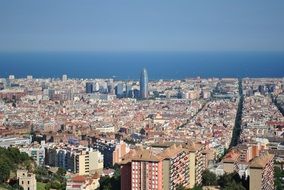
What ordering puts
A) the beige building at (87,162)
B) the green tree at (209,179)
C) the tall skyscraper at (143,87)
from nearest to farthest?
the green tree at (209,179)
the beige building at (87,162)
the tall skyscraper at (143,87)

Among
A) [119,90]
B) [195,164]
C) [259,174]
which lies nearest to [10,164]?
[195,164]

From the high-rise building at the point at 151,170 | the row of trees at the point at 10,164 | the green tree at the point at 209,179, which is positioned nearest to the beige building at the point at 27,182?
the row of trees at the point at 10,164

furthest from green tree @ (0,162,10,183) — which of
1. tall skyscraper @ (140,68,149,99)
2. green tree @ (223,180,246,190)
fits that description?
tall skyscraper @ (140,68,149,99)

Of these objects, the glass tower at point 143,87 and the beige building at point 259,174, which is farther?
the glass tower at point 143,87

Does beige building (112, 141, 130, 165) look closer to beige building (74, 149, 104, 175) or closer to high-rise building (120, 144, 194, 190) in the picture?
beige building (74, 149, 104, 175)

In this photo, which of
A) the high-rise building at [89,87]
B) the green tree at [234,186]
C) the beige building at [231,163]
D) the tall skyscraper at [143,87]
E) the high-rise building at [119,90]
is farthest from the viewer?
the high-rise building at [89,87]

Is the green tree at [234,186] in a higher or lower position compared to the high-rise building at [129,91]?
lower

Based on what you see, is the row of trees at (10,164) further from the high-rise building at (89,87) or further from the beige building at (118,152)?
the high-rise building at (89,87)

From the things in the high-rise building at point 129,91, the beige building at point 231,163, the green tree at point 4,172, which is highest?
the high-rise building at point 129,91

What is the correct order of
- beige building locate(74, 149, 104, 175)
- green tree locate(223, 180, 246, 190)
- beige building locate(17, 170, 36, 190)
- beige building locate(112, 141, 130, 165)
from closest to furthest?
beige building locate(17, 170, 36, 190) → green tree locate(223, 180, 246, 190) → beige building locate(74, 149, 104, 175) → beige building locate(112, 141, 130, 165)
